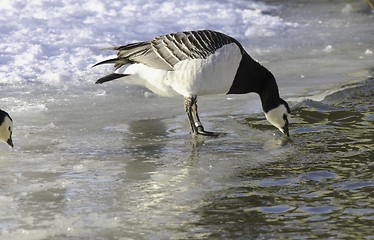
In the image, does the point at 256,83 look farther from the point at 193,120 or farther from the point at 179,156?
the point at 179,156

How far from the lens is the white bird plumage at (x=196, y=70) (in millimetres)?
7176

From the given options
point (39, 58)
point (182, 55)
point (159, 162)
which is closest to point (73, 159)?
point (159, 162)

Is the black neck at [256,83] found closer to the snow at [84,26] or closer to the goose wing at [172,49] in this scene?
the goose wing at [172,49]

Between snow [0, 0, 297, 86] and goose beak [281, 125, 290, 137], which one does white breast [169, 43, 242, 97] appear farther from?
snow [0, 0, 297, 86]

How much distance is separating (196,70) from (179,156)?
→ 93 cm

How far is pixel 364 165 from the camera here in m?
6.11

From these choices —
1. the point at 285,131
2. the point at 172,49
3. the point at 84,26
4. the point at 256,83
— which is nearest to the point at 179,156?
the point at 285,131

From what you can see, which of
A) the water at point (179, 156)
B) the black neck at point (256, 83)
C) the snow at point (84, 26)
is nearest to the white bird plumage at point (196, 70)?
the black neck at point (256, 83)

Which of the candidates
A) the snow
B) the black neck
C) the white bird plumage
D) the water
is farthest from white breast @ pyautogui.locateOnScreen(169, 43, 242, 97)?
the snow

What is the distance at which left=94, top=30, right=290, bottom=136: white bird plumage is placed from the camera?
7.18 m

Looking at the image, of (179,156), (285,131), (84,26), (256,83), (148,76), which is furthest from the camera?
(84,26)

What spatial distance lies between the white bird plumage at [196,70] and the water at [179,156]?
252 mm

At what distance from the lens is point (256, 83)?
7.59 metres

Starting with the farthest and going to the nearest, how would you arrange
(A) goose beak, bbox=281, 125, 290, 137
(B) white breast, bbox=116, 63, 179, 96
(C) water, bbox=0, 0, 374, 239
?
(B) white breast, bbox=116, 63, 179, 96 → (A) goose beak, bbox=281, 125, 290, 137 → (C) water, bbox=0, 0, 374, 239
